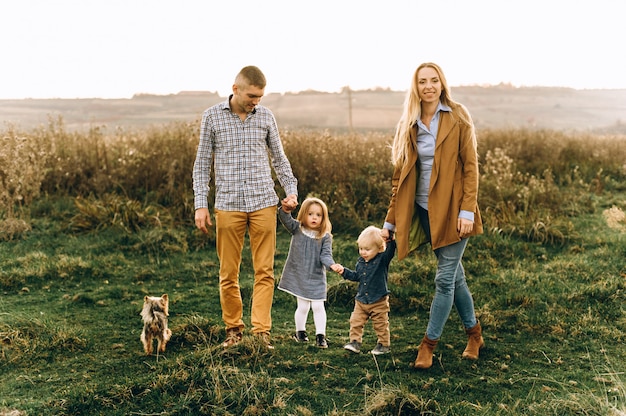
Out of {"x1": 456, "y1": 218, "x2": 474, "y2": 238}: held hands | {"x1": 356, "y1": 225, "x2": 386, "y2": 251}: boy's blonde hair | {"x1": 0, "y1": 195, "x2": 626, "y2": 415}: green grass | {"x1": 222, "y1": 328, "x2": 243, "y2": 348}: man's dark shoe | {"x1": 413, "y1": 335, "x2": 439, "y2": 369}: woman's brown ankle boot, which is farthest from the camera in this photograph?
{"x1": 356, "y1": 225, "x2": 386, "y2": 251}: boy's blonde hair

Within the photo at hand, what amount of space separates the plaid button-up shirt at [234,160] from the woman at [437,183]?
1023mm

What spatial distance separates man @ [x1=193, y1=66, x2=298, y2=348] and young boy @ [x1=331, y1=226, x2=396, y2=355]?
2.05ft

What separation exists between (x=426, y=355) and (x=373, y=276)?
2.25 ft

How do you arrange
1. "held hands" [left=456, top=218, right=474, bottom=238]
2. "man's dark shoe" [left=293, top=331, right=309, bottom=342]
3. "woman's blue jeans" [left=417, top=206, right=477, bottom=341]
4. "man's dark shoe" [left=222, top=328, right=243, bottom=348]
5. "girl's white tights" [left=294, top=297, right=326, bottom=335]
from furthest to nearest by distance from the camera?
"man's dark shoe" [left=293, top=331, right=309, bottom=342] → "girl's white tights" [left=294, top=297, right=326, bottom=335] → "man's dark shoe" [left=222, top=328, right=243, bottom=348] → "woman's blue jeans" [left=417, top=206, right=477, bottom=341] → "held hands" [left=456, top=218, right=474, bottom=238]

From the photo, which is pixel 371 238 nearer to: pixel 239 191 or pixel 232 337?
pixel 239 191

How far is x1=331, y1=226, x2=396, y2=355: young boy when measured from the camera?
185 inches

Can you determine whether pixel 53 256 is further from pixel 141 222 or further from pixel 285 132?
pixel 285 132

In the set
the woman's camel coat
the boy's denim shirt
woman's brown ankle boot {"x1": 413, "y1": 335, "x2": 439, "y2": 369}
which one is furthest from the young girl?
the woman's camel coat

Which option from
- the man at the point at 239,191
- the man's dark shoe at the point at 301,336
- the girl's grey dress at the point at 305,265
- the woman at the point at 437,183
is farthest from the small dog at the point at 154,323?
the woman at the point at 437,183

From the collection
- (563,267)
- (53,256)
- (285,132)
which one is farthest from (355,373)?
(285,132)

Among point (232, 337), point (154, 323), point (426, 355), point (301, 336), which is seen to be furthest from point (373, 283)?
point (154, 323)

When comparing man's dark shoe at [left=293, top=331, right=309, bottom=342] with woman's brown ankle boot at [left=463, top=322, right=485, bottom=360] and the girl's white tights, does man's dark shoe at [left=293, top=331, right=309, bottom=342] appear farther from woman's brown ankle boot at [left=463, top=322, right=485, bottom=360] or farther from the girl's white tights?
woman's brown ankle boot at [left=463, top=322, right=485, bottom=360]

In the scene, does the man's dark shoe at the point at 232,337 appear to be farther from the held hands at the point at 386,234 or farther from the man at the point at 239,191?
the held hands at the point at 386,234

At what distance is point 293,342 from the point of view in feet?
16.5
